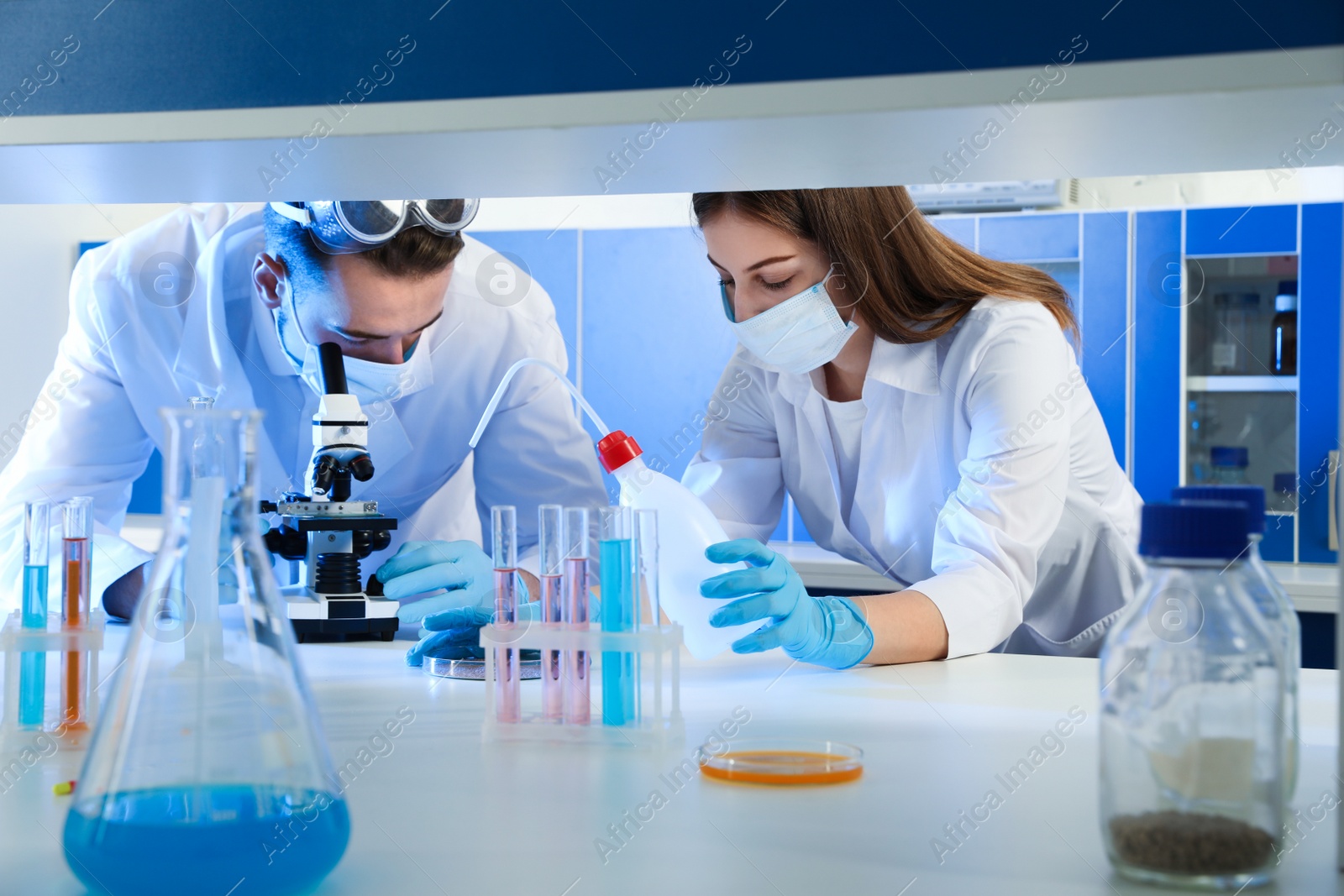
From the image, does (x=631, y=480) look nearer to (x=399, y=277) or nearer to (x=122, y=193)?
(x=122, y=193)

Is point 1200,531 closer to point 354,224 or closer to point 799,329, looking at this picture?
point 799,329

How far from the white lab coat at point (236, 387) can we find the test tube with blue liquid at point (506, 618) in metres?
1.23

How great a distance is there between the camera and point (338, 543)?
1.56 meters

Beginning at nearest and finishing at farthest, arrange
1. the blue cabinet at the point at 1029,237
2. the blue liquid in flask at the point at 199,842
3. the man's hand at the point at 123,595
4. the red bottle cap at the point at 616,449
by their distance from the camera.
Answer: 1. the blue liquid in flask at the point at 199,842
2. the red bottle cap at the point at 616,449
3. the man's hand at the point at 123,595
4. the blue cabinet at the point at 1029,237

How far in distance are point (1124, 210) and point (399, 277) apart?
2727mm

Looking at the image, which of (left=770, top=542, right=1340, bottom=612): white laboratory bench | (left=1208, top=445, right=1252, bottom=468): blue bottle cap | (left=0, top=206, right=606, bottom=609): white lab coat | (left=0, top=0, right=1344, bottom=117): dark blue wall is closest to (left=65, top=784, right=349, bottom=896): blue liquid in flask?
(left=0, top=0, right=1344, bottom=117): dark blue wall

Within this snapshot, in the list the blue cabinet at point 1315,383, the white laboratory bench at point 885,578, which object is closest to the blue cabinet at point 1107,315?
the blue cabinet at point 1315,383

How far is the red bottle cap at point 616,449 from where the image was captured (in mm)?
1156

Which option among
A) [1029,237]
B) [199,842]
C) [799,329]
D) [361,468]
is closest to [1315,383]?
[1029,237]

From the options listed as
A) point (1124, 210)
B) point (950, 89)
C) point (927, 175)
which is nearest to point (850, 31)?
point (950, 89)

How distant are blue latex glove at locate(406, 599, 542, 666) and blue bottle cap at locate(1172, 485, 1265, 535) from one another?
796 millimetres

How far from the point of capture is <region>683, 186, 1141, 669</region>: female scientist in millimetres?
1484

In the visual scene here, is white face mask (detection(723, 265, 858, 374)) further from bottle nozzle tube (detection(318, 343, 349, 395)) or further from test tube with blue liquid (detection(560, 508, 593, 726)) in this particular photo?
test tube with blue liquid (detection(560, 508, 593, 726))

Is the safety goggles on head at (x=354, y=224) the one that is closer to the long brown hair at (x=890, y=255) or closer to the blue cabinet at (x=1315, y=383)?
the long brown hair at (x=890, y=255)
